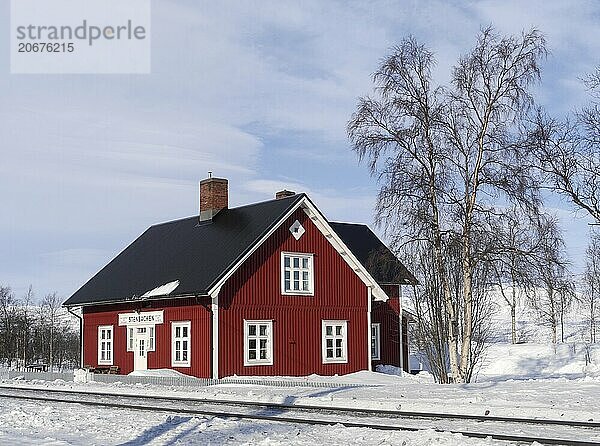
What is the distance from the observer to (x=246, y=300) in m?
34.4

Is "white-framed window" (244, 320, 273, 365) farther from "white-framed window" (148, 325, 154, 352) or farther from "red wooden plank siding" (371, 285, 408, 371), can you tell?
"red wooden plank siding" (371, 285, 408, 371)

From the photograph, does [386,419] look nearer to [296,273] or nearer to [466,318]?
[466,318]

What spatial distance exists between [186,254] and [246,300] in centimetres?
486

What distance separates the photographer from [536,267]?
3130cm

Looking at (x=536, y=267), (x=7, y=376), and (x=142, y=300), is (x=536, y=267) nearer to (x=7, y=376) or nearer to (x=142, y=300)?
(x=142, y=300)

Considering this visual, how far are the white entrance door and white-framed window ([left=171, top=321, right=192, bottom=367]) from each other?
6.63 feet

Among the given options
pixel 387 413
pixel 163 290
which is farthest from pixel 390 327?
pixel 387 413

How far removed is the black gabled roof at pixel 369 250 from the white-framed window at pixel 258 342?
17.5 feet

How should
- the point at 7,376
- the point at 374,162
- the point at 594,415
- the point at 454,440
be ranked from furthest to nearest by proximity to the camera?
1. the point at 7,376
2. the point at 374,162
3. the point at 594,415
4. the point at 454,440

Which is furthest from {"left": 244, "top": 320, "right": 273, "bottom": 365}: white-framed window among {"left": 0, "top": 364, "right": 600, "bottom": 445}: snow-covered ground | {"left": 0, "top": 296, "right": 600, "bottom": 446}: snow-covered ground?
{"left": 0, "top": 364, "right": 600, "bottom": 445}: snow-covered ground

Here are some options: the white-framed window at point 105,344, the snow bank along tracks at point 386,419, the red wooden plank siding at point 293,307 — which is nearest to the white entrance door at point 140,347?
the white-framed window at point 105,344

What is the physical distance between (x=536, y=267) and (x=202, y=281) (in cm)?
1225

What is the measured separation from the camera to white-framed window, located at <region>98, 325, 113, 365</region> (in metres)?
40.4

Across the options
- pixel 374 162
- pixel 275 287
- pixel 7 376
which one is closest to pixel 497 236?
pixel 374 162
